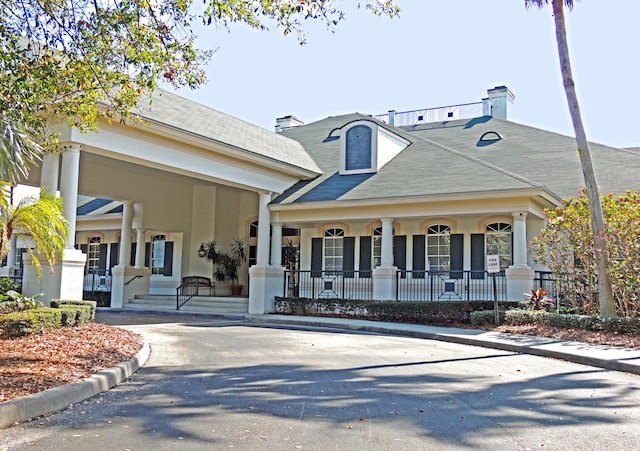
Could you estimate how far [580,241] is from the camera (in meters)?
15.7

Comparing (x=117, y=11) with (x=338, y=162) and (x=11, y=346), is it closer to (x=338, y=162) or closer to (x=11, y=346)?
(x=11, y=346)

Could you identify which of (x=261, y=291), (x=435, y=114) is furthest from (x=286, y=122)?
(x=261, y=291)

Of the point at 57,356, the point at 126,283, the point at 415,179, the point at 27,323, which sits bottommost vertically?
the point at 57,356

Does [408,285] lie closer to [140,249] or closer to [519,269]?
[519,269]

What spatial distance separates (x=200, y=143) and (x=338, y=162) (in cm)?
797

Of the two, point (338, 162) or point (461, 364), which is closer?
point (461, 364)

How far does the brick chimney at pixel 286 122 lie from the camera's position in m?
33.2

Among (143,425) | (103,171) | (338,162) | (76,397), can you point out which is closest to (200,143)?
(103,171)

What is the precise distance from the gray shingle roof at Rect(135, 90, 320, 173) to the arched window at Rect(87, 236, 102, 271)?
10180mm

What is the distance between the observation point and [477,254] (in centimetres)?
1961

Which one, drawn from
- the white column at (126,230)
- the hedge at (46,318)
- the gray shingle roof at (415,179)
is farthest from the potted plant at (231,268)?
the hedge at (46,318)

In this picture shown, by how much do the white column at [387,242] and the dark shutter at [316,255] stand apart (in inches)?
121

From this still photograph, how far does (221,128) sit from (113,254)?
10.7 meters

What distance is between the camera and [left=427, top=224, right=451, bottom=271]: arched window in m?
20.3
